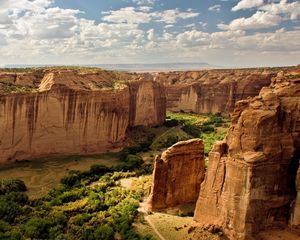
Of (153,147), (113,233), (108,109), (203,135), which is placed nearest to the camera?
(113,233)

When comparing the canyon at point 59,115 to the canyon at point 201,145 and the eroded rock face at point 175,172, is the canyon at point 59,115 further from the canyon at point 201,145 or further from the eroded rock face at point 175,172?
the eroded rock face at point 175,172

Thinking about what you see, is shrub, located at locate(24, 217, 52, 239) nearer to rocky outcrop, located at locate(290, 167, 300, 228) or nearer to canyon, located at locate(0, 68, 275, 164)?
rocky outcrop, located at locate(290, 167, 300, 228)

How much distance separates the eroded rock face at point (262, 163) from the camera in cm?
2319

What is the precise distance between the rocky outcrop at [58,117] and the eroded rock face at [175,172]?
78.5 feet

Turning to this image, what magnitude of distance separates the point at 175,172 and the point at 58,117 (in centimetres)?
2522

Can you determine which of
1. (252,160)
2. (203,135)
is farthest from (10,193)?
(203,135)

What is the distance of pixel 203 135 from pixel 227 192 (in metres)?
47.2

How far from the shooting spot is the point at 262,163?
2303 centimetres

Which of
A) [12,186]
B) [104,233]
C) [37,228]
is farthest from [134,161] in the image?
[104,233]

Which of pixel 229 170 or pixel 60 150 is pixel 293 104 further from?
pixel 60 150

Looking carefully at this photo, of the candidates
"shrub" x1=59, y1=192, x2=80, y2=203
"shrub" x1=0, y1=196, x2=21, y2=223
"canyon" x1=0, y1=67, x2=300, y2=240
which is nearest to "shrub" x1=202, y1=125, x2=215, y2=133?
"canyon" x1=0, y1=67, x2=300, y2=240

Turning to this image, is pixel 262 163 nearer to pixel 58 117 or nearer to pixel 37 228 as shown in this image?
pixel 37 228

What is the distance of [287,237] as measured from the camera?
76.5 feet

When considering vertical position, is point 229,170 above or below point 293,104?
below
